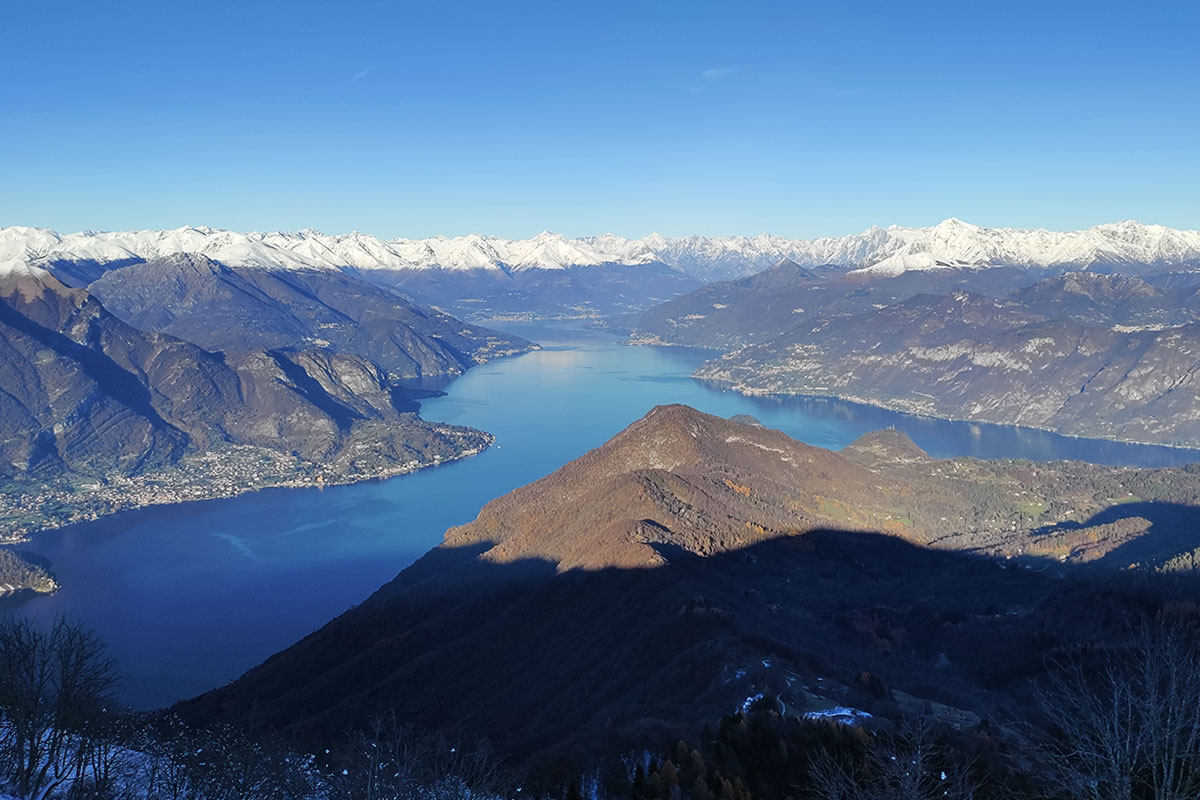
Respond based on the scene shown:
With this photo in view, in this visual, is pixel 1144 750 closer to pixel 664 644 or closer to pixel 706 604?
pixel 664 644

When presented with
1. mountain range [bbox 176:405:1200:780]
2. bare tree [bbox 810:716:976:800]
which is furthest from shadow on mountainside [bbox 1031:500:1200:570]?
bare tree [bbox 810:716:976:800]

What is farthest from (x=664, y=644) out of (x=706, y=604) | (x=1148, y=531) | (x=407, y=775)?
(x=1148, y=531)

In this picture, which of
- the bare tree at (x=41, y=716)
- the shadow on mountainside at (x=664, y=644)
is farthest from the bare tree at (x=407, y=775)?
the bare tree at (x=41, y=716)

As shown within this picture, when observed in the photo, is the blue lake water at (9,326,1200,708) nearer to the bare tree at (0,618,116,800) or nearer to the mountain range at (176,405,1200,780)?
the mountain range at (176,405,1200,780)

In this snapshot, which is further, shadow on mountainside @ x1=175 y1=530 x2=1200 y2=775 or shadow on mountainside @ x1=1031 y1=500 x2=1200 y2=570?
shadow on mountainside @ x1=1031 y1=500 x2=1200 y2=570

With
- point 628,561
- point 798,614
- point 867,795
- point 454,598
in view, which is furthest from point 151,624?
point 867,795

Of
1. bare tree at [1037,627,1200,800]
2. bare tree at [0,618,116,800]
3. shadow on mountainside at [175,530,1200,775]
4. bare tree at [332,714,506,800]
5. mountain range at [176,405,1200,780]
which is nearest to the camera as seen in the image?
bare tree at [1037,627,1200,800]
